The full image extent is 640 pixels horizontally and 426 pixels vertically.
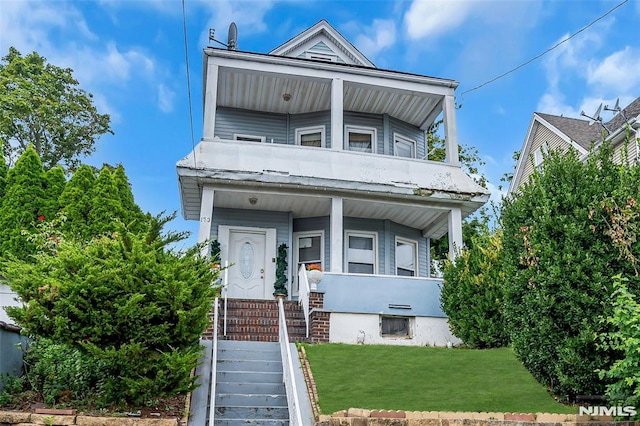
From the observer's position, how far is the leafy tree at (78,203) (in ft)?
39.4

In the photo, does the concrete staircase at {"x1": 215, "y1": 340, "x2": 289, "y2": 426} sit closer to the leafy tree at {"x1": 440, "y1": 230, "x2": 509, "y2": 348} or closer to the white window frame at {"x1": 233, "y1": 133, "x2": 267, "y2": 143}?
the leafy tree at {"x1": 440, "y1": 230, "x2": 509, "y2": 348}

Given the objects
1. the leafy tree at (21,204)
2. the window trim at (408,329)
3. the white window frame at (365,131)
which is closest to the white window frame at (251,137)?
the white window frame at (365,131)

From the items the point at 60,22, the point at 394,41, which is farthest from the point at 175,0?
the point at 394,41

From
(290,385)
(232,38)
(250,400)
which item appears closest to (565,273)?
(290,385)

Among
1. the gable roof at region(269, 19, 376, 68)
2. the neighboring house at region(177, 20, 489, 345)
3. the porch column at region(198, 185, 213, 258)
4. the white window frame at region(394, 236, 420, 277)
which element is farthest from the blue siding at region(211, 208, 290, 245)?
the gable roof at region(269, 19, 376, 68)

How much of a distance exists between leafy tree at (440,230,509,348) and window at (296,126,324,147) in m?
6.19

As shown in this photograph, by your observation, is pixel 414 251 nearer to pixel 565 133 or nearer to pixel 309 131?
pixel 309 131

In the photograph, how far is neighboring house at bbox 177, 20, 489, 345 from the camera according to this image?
12992 mm

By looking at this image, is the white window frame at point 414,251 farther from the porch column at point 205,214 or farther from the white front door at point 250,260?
the porch column at point 205,214

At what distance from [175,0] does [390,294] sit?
23.3 feet

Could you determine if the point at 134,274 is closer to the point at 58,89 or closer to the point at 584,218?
the point at 584,218

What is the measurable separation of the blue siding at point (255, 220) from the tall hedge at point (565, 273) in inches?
320

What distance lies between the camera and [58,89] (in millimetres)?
26672

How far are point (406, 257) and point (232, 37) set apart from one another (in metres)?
7.99
